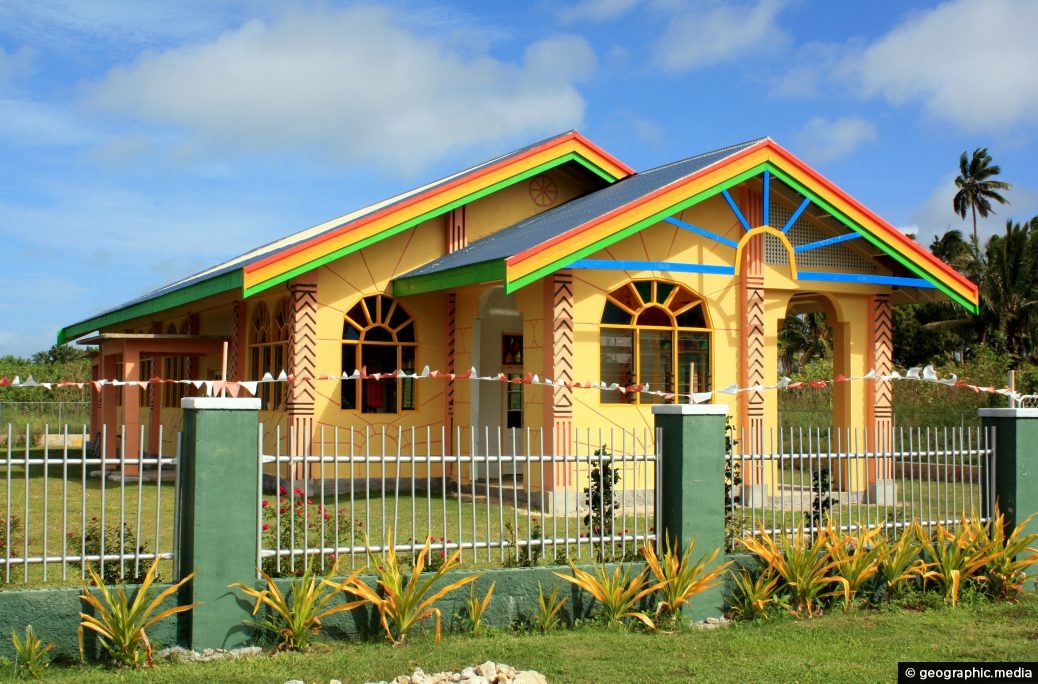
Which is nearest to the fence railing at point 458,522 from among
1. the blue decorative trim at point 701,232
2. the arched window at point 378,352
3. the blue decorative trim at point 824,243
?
the arched window at point 378,352

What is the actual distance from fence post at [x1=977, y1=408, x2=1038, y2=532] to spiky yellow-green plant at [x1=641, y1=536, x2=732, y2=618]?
337 cm

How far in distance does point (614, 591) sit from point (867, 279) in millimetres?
10396

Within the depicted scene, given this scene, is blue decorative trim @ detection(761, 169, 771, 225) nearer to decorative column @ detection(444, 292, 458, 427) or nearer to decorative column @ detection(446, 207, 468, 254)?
decorative column @ detection(446, 207, 468, 254)

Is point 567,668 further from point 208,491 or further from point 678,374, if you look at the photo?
point 678,374

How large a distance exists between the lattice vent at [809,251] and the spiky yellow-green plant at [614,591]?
9389 mm

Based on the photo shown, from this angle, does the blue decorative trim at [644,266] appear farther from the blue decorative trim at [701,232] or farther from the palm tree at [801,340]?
the palm tree at [801,340]

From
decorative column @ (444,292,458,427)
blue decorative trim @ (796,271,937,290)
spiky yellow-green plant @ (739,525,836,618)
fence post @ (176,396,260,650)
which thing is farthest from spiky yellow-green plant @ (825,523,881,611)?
decorative column @ (444,292,458,427)

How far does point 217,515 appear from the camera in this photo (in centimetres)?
764

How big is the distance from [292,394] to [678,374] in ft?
18.8

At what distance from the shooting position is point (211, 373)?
2234 centimetres

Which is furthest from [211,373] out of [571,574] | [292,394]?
[571,574]

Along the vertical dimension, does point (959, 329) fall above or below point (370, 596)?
above

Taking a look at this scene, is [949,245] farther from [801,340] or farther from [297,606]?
[297,606]

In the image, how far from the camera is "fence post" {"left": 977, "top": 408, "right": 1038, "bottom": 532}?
10.4m
